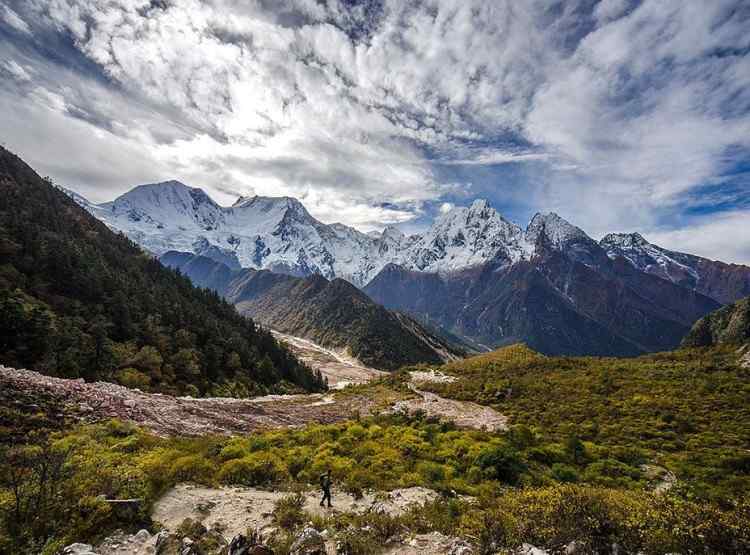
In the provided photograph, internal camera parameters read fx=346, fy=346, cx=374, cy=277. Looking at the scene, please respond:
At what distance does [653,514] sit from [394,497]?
30.1 feet

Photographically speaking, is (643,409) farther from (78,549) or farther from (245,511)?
(78,549)

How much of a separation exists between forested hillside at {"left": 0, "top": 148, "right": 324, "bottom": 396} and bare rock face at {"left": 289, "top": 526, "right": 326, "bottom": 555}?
39.0 metres

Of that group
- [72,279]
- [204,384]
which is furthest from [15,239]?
[204,384]

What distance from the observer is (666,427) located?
27.8 m

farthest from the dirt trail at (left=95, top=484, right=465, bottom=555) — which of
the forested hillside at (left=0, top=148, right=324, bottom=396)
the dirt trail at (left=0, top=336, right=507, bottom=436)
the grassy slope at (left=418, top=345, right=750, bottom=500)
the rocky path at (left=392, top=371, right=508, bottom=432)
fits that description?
the forested hillside at (left=0, top=148, right=324, bottom=396)

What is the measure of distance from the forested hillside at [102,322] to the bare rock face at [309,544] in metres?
39.0

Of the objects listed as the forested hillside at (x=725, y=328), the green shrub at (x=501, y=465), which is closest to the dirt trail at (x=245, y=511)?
the green shrub at (x=501, y=465)

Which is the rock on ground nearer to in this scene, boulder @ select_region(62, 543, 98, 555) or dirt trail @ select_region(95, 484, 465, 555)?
dirt trail @ select_region(95, 484, 465, 555)

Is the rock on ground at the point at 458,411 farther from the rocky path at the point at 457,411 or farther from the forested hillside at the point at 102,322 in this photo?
the forested hillside at the point at 102,322

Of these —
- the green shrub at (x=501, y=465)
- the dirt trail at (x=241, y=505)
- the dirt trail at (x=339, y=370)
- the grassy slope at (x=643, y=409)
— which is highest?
the grassy slope at (x=643, y=409)

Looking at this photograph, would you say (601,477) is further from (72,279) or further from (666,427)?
(72,279)

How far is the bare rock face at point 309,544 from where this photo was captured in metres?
9.21

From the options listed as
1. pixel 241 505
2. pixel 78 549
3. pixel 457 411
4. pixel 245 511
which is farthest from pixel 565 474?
pixel 457 411

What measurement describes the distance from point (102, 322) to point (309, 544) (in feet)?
177
